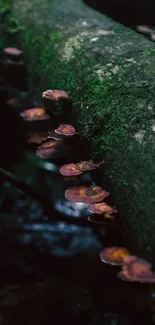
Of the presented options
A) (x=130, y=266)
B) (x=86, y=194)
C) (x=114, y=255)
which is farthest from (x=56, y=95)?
(x=130, y=266)

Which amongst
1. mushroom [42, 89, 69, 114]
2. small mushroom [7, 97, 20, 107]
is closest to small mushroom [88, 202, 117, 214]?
mushroom [42, 89, 69, 114]

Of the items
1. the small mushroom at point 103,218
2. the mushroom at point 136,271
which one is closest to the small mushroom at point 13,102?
the small mushroom at point 103,218

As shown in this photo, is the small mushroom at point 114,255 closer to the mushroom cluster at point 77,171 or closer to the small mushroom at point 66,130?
the mushroom cluster at point 77,171

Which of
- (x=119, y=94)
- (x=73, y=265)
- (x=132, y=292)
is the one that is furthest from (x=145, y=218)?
(x=119, y=94)

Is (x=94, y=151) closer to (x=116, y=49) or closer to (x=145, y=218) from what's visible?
(x=145, y=218)

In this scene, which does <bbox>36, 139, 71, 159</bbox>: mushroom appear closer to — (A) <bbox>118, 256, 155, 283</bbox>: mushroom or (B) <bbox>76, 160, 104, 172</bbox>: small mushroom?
(B) <bbox>76, 160, 104, 172</bbox>: small mushroom

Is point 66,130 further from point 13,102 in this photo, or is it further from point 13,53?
point 13,53
